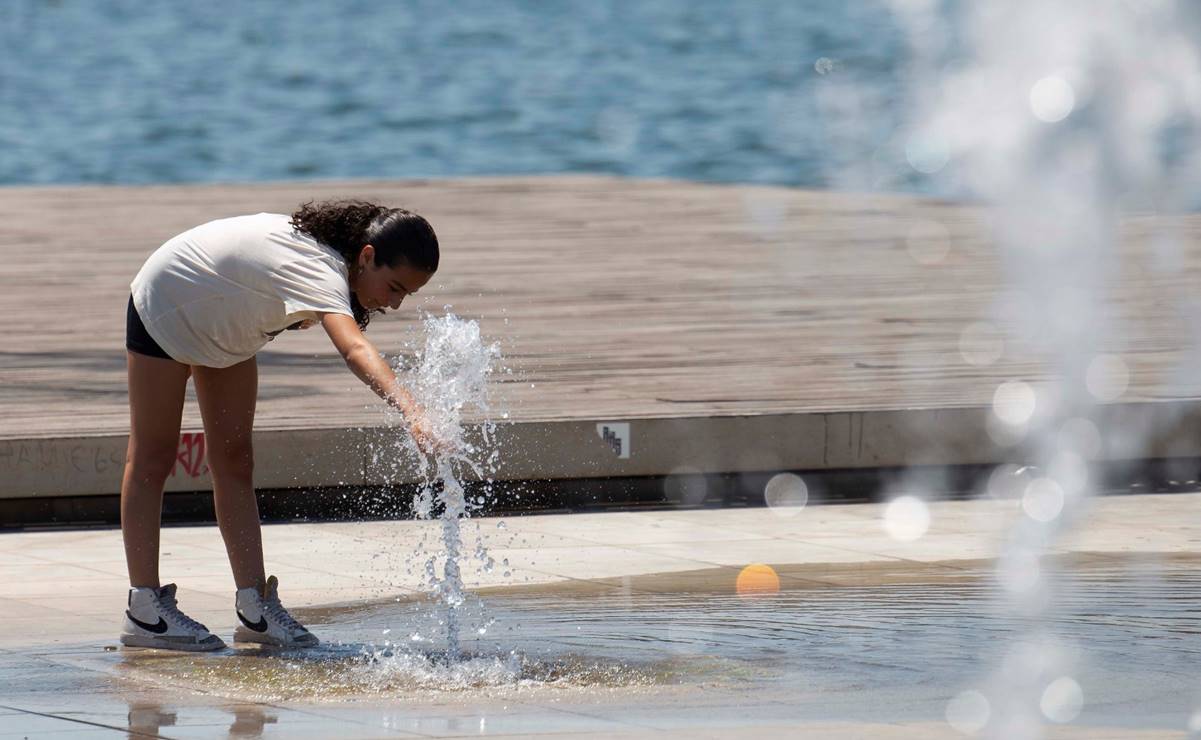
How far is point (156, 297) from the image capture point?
621 centimetres

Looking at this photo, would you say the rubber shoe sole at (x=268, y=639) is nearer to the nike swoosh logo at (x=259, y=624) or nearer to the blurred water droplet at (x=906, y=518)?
the nike swoosh logo at (x=259, y=624)

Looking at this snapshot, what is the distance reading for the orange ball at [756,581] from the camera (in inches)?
279

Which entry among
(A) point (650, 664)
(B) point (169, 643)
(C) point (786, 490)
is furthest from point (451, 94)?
(A) point (650, 664)

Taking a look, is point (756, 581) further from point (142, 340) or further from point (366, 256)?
point (142, 340)

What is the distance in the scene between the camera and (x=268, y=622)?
642 cm

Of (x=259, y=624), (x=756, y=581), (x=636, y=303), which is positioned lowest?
(x=259, y=624)

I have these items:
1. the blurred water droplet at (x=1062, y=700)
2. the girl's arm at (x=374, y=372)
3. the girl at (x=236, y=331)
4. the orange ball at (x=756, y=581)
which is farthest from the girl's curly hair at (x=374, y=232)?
the blurred water droplet at (x=1062, y=700)

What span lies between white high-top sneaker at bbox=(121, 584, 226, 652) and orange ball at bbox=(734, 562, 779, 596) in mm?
1625

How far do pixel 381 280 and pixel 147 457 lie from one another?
2.94 ft

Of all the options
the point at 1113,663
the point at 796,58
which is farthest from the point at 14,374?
the point at 796,58

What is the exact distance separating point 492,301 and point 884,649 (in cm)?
645

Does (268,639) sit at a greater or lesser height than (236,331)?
lesser

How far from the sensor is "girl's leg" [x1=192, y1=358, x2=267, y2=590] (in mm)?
6441

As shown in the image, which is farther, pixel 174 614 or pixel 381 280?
pixel 174 614
